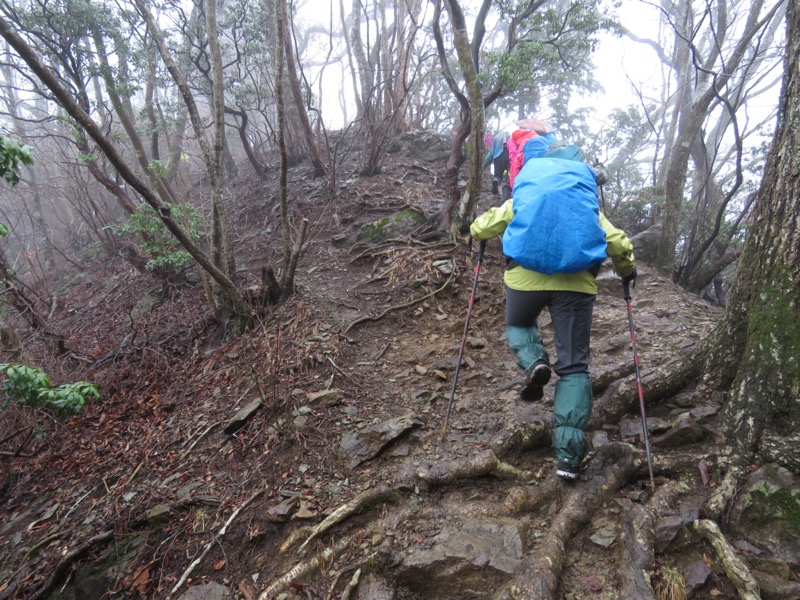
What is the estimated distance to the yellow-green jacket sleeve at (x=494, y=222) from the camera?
329 cm

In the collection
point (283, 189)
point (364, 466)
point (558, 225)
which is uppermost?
point (283, 189)

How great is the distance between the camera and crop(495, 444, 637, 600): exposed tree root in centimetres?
233

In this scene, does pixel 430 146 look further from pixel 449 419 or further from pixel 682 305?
pixel 449 419

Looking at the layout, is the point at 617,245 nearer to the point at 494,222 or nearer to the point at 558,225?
the point at 558,225

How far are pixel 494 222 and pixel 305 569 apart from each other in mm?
2775

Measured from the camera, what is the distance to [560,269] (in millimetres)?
2936

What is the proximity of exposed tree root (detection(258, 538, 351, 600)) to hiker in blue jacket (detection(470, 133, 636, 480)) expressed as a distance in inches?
63.0

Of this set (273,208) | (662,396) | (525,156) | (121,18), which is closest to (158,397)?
(525,156)

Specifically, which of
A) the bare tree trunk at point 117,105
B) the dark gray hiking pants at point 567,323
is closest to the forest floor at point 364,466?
the dark gray hiking pants at point 567,323

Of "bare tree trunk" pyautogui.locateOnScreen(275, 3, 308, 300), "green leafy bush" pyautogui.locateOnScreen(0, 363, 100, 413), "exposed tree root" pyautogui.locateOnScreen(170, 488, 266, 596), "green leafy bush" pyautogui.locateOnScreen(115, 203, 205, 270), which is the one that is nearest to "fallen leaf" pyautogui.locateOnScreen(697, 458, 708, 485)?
"exposed tree root" pyautogui.locateOnScreen(170, 488, 266, 596)

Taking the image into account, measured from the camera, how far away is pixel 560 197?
9.56ft

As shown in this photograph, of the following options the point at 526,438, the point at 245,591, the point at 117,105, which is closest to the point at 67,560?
the point at 245,591

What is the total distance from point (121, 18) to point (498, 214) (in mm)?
11074

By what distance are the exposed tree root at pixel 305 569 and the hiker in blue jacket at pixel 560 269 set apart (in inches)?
63.0
